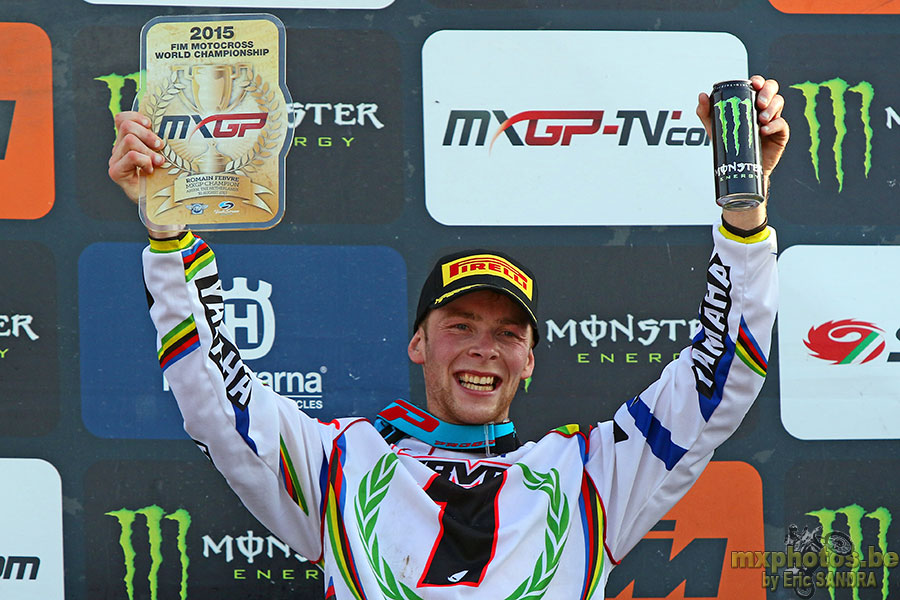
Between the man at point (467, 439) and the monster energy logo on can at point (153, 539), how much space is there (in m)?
0.50

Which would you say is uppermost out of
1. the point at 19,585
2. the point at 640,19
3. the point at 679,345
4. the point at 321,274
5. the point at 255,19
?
the point at 640,19

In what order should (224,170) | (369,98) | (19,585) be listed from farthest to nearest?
(369,98) < (19,585) < (224,170)

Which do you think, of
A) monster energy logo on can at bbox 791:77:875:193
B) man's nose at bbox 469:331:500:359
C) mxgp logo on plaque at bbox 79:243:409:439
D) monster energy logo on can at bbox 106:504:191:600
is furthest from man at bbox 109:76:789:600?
monster energy logo on can at bbox 791:77:875:193

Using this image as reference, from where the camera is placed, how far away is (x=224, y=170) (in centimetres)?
140

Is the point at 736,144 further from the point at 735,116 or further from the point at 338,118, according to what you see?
the point at 338,118

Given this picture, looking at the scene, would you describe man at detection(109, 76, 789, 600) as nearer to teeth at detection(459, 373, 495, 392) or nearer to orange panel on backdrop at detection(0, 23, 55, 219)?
teeth at detection(459, 373, 495, 392)

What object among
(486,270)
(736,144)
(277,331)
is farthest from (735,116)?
(277,331)

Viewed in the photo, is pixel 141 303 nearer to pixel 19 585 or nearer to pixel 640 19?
pixel 19 585

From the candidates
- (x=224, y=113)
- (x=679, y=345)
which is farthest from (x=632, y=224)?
(x=224, y=113)

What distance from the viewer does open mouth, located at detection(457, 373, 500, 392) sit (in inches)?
63.8

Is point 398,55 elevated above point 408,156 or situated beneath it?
elevated above

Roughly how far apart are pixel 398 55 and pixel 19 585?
129 cm

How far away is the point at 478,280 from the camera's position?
5.26ft

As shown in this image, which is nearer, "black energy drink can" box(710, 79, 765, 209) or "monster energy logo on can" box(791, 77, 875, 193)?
"black energy drink can" box(710, 79, 765, 209)
